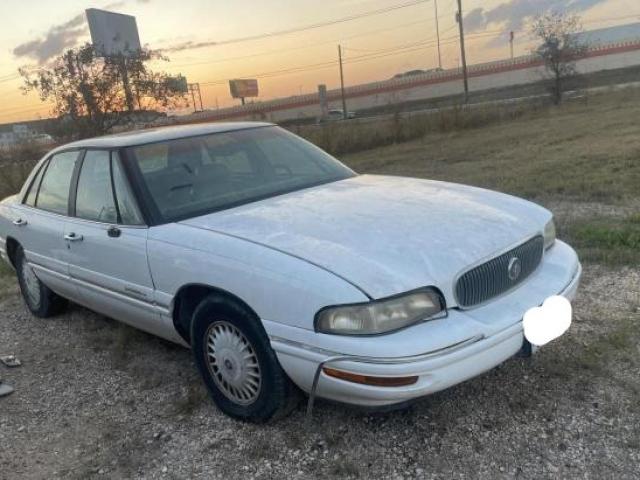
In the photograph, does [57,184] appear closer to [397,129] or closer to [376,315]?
[376,315]

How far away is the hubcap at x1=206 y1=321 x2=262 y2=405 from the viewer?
2910 millimetres

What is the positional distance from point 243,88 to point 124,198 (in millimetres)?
80180

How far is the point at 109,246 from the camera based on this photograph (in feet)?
11.6

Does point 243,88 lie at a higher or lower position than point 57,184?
higher

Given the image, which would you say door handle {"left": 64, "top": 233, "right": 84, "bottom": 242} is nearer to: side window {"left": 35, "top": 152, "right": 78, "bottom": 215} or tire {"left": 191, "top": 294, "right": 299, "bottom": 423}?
side window {"left": 35, "top": 152, "right": 78, "bottom": 215}

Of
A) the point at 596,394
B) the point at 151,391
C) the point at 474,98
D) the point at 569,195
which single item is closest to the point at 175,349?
the point at 151,391

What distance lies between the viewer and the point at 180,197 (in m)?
3.49

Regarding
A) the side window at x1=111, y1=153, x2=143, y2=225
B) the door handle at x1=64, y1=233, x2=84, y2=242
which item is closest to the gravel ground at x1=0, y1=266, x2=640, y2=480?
the door handle at x1=64, y1=233, x2=84, y2=242

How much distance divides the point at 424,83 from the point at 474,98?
9.70m

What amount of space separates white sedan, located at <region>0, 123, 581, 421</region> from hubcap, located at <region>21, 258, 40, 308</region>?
26.8 inches

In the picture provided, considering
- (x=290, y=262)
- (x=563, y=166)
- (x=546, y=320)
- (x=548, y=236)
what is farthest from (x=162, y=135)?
(x=563, y=166)

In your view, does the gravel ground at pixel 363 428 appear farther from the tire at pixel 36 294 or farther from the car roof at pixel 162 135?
the car roof at pixel 162 135

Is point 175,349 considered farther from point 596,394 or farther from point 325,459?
point 596,394

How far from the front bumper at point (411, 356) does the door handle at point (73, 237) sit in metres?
1.76
